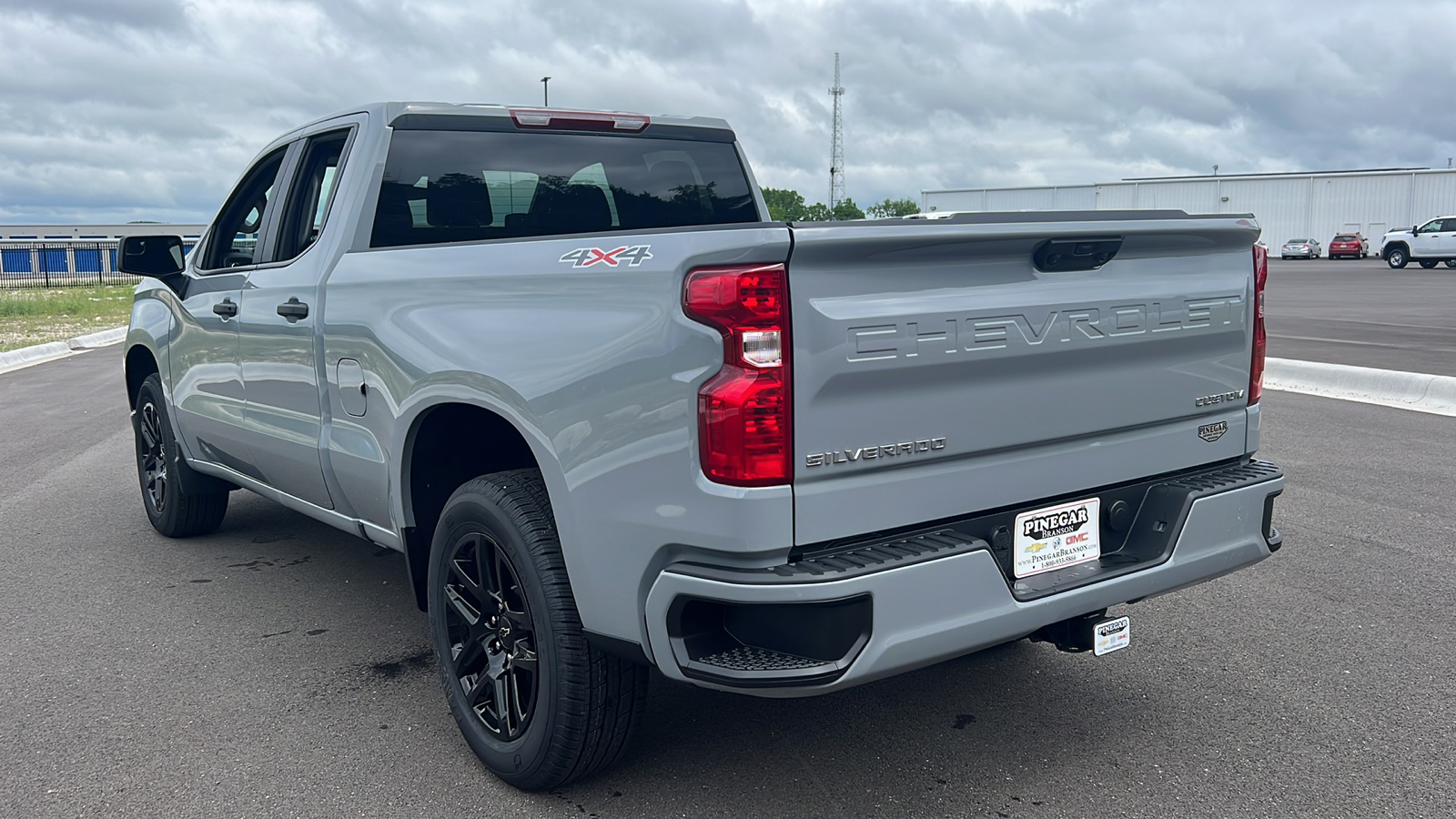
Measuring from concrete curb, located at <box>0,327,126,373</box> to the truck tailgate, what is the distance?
51.9 feet

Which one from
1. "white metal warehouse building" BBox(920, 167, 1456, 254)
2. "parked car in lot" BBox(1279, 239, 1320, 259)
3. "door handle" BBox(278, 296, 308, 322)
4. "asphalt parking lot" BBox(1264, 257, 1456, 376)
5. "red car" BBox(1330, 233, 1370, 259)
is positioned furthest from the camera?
"white metal warehouse building" BBox(920, 167, 1456, 254)

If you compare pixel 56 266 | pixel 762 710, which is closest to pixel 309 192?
pixel 762 710

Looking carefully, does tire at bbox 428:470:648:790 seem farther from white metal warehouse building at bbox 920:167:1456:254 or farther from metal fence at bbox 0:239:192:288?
white metal warehouse building at bbox 920:167:1456:254

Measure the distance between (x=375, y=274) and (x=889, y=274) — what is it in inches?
71.8

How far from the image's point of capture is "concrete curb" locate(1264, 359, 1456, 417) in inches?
383

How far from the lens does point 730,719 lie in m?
3.67

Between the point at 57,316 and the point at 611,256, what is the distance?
91.1 feet

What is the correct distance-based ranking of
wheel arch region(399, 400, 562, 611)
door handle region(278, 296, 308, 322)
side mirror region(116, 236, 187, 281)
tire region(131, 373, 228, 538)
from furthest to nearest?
tire region(131, 373, 228, 538) → side mirror region(116, 236, 187, 281) → door handle region(278, 296, 308, 322) → wheel arch region(399, 400, 562, 611)

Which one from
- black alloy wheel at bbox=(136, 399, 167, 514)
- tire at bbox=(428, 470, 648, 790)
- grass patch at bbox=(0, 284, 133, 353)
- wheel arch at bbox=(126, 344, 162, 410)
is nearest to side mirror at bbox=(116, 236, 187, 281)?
wheel arch at bbox=(126, 344, 162, 410)

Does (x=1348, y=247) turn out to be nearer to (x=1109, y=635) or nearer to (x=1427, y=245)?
(x=1427, y=245)

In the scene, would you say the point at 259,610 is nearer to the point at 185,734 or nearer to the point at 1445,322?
the point at 185,734

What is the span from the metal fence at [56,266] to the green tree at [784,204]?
45.1 metres

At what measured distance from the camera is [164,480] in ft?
19.8

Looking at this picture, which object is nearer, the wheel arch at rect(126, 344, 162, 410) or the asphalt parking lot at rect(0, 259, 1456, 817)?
the asphalt parking lot at rect(0, 259, 1456, 817)
